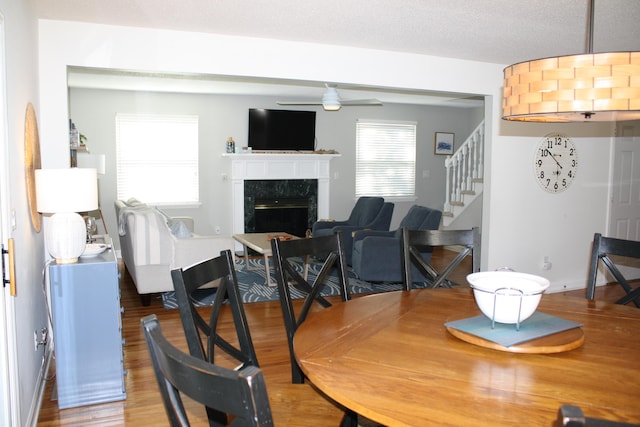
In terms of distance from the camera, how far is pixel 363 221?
7.70 metres

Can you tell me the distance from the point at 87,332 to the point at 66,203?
75cm

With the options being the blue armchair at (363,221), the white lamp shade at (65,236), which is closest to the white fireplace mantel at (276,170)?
the blue armchair at (363,221)

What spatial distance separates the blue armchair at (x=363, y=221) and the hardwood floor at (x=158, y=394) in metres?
2.16

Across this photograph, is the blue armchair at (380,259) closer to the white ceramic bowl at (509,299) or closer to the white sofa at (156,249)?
the white sofa at (156,249)

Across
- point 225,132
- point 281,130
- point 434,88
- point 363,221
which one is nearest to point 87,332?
point 434,88

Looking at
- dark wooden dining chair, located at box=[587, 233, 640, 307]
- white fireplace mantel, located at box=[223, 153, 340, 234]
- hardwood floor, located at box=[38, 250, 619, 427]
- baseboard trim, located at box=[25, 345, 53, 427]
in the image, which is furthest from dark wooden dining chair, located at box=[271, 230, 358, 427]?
white fireplace mantel, located at box=[223, 153, 340, 234]

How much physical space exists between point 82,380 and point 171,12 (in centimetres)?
232

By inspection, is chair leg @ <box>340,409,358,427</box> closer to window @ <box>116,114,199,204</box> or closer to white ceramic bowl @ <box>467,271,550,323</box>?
white ceramic bowl @ <box>467,271,550,323</box>

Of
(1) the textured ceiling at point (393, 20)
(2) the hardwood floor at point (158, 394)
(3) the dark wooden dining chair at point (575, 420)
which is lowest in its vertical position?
(2) the hardwood floor at point (158, 394)

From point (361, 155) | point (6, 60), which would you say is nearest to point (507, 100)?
point (6, 60)

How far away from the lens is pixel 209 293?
5445 mm

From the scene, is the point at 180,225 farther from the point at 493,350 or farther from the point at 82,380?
the point at 493,350

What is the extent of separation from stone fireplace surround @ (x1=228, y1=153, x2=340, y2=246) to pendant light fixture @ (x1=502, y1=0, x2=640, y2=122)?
6.60 metres

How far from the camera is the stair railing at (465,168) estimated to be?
762 centimetres
